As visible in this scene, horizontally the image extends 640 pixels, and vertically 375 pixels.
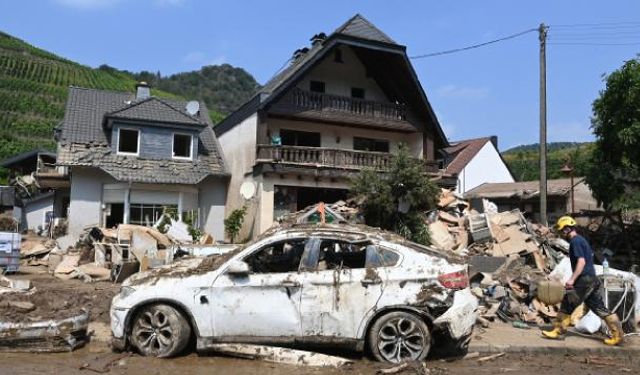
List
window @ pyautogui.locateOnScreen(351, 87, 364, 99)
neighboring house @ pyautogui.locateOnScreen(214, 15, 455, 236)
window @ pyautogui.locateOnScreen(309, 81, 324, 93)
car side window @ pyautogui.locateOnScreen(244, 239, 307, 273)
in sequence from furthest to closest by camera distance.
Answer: window @ pyautogui.locateOnScreen(351, 87, 364, 99) < window @ pyautogui.locateOnScreen(309, 81, 324, 93) < neighboring house @ pyautogui.locateOnScreen(214, 15, 455, 236) < car side window @ pyautogui.locateOnScreen(244, 239, 307, 273)

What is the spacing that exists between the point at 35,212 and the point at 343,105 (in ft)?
55.2

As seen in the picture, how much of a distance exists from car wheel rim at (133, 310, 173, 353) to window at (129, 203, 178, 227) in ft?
45.9

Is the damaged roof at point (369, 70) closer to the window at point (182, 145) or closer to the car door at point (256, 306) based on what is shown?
the window at point (182, 145)

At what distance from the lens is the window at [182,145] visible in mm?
21516

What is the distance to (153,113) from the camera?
20.9 metres

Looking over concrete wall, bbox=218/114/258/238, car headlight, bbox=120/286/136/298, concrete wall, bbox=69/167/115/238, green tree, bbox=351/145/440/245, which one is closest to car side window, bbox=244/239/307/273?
Answer: car headlight, bbox=120/286/136/298

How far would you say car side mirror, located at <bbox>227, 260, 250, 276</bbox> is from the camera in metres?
6.66

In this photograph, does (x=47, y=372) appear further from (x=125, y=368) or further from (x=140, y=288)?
(x=140, y=288)

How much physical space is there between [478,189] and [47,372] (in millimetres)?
32567

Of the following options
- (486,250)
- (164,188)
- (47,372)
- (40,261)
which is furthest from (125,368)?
(164,188)

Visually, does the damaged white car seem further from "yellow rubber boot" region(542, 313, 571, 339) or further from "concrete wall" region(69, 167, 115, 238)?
"concrete wall" region(69, 167, 115, 238)

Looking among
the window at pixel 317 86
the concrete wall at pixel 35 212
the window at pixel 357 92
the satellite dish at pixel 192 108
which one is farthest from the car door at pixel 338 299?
the concrete wall at pixel 35 212

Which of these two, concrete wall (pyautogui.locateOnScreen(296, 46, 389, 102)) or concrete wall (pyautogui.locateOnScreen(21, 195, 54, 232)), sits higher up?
concrete wall (pyautogui.locateOnScreen(296, 46, 389, 102))

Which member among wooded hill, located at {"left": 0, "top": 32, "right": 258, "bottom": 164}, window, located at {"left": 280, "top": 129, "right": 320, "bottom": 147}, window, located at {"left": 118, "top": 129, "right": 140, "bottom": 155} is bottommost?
window, located at {"left": 118, "top": 129, "right": 140, "bottom": 155}
